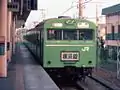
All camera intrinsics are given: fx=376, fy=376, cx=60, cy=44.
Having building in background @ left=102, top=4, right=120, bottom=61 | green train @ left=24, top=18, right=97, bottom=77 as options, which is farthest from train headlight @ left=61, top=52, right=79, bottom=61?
building in background @ left=102, top=4, right=120, bottom=61

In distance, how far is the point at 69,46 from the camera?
1664 centimetres

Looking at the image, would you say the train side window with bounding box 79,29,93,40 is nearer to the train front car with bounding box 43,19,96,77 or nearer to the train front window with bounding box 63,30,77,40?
the train front car with bounding box 43,19,96,77

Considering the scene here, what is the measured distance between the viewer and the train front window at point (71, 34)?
16891mm

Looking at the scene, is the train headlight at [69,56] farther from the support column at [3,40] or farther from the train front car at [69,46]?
the support column at [3,40]

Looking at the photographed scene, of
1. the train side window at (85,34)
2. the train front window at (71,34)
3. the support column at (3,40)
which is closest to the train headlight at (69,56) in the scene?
the train front window at (71,34)

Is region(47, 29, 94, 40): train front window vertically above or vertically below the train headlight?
above

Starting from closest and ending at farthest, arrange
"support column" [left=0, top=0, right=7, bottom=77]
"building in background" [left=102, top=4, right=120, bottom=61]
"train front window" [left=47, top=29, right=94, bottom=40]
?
"support column" [left=0, top=0, right=7, bottom=77] < "train front window" [left=47, top=29, right=94, bottom=40] < "building in background" [left=102, top=4, right=120, bottom=61]

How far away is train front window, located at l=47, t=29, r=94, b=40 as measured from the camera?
A: 55.4 ft

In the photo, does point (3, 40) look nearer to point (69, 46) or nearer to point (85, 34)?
point (69, 46)

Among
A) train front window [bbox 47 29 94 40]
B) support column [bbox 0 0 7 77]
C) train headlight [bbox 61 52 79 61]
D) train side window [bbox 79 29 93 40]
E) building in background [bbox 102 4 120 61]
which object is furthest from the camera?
building in background [bbox 102 4 120 61]

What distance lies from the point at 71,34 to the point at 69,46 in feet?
2.38

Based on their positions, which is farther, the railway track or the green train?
A: the railway track

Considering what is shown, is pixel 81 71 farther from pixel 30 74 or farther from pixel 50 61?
pixel 30 74

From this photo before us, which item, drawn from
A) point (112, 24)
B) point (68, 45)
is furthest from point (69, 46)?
point (112, 24)
